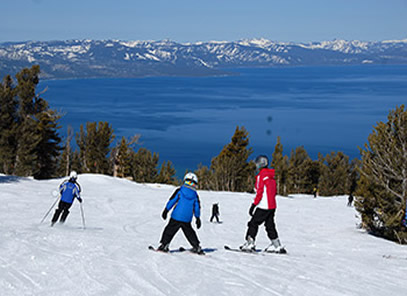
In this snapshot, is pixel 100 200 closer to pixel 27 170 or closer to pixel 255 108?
pixel 27 170

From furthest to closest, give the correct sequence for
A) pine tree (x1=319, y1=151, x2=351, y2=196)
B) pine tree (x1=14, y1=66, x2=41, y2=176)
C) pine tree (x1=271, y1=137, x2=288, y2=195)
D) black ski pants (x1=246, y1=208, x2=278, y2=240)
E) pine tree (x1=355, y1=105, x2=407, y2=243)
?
pine tree (x1=319, y1=151, x2=351, y2=196), pine tree (x1=271, y1=137, x2=288, y2=195), pine tree (x1=14, y1=66, x2=41, y2=176), pine tree (x1=355, y1=105, x2=407, y2=243), black ski pants (x1=246, y1=208, x2=278, y2=240)

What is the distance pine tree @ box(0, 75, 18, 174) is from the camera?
4009cm

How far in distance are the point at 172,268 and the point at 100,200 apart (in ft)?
56.3

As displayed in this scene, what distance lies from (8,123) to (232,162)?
25.1 metres

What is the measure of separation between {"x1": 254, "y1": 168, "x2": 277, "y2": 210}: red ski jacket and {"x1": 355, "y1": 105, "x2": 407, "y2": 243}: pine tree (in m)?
8.23

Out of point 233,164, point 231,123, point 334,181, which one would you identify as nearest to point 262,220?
point 233,164

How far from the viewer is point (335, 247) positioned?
531 inches

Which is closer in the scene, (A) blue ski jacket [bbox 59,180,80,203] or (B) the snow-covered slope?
(B) the snow-covered slope

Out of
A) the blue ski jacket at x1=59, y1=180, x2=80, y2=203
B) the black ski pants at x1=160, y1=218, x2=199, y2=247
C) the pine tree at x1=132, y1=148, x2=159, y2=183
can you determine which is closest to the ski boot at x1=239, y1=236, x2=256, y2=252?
the black ski pants at x1=160, y1=218, x2=199, y2=247

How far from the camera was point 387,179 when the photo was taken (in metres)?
16.3

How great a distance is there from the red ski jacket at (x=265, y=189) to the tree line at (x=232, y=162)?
8210mm

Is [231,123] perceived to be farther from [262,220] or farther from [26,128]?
[262,220]

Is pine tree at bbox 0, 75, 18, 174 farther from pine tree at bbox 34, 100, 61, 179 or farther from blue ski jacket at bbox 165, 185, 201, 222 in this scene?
blue ski jacket at bbox 165, 185, 201, 222

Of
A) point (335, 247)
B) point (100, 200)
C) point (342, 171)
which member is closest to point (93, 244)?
point (335, 247)
